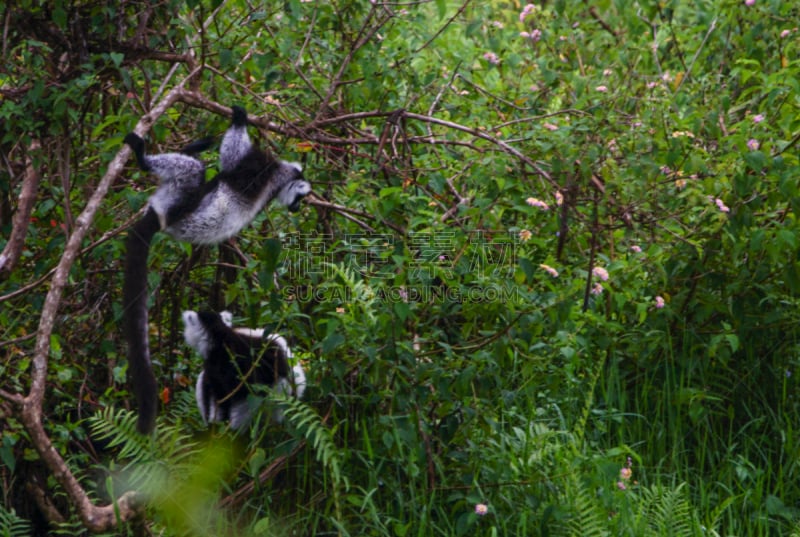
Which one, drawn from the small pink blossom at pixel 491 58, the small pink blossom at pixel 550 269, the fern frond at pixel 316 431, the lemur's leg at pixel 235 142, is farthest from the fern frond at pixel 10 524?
the small pink blossom at pixel 491 58

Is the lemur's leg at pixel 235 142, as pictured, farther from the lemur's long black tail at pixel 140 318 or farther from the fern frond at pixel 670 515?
the fern frond at pixel 670 515

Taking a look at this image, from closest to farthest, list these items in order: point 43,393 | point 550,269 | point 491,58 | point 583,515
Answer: point 43,393
point 550,269
point 583,515
point 491,58

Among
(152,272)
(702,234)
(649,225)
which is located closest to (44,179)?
(152,272)

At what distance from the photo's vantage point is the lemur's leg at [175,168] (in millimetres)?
4027

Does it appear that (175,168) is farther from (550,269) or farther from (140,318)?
(550,269)

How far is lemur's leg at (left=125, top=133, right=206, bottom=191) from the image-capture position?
4.03 metres

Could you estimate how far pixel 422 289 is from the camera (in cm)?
387

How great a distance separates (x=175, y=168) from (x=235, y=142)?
291mm

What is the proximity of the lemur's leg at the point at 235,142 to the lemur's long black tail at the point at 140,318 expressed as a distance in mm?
377

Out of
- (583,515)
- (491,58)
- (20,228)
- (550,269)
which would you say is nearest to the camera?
(550,269)

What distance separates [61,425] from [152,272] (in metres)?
0.84

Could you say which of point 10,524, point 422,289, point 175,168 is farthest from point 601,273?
point 10,524

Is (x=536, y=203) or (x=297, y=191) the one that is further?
(x=297, y=191)

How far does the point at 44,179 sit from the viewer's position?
4.50 meters
